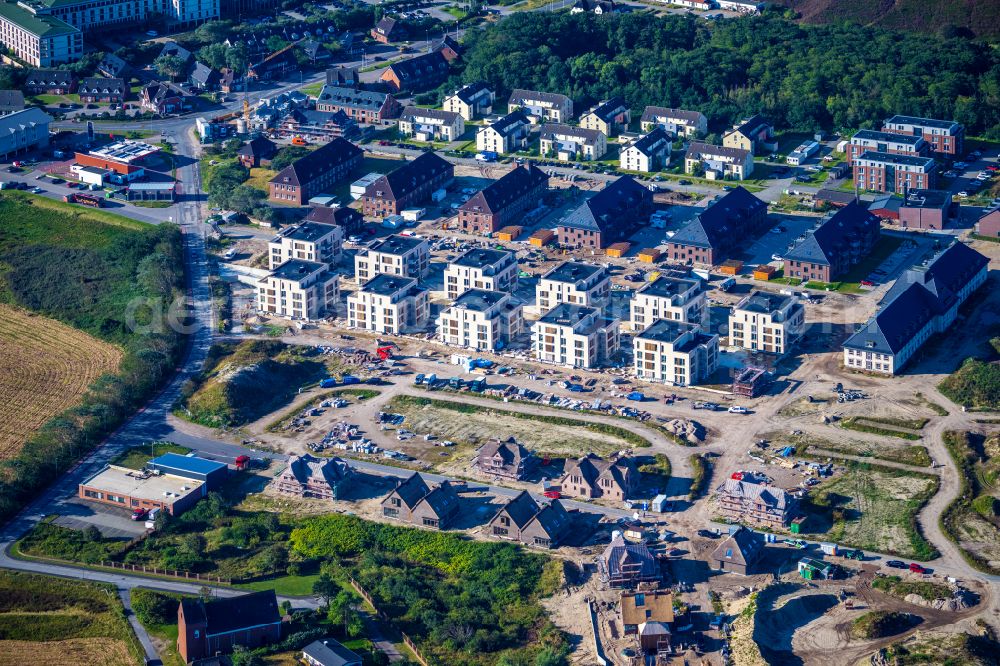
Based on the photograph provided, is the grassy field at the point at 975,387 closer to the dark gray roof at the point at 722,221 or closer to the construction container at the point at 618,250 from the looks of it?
the dark gray roof at the point at 722,221

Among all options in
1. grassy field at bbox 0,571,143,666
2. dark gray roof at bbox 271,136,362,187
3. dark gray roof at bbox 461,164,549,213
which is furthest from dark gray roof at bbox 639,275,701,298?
grassy field at bbox 0,571,143,666

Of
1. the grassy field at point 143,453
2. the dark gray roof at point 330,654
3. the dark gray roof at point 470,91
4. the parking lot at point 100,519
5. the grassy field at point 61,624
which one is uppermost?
the dark gray roof at point 470,91

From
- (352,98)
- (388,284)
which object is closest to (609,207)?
(388,284)

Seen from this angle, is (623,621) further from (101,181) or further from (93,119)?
(93,119)

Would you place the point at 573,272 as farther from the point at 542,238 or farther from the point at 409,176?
the point at 409,176

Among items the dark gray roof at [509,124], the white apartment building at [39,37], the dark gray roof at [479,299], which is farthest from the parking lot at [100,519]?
the white apartment building at [39,37]

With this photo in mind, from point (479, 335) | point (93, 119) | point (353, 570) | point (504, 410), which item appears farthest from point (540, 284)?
point (93, 119)

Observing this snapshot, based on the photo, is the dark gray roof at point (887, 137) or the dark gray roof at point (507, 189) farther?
the dark gray roof at point (887, 137)
